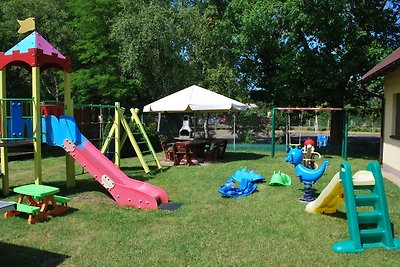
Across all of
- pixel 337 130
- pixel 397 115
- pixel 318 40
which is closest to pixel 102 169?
pixel 397 115

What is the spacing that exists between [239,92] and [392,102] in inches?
371

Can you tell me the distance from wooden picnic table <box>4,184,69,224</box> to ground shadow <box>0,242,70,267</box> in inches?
40.1

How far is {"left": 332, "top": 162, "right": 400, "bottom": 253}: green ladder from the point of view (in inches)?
188

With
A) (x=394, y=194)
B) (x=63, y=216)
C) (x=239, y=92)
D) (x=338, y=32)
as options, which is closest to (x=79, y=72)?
(x=239, y=92)

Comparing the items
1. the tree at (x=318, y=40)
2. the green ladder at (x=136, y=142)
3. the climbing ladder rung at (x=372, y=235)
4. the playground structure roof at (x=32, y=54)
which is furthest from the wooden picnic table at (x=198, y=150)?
the climbing ladder rung at (x=372, y=235)

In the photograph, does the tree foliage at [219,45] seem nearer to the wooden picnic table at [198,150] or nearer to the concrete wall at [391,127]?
the concrete wall at [391,127]

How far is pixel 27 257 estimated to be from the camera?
180 inches

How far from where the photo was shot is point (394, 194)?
7.72 m

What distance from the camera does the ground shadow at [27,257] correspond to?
14.4 feet

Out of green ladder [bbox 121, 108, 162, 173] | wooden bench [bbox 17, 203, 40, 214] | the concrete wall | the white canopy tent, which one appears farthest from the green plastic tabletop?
the concrete wall

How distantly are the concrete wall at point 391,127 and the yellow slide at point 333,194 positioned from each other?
16.3ft

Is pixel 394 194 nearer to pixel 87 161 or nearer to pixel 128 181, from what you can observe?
pixel 128 181

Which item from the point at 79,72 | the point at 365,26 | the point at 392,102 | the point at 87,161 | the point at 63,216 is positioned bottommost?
the point at 63,216

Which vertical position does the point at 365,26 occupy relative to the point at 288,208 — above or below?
above
